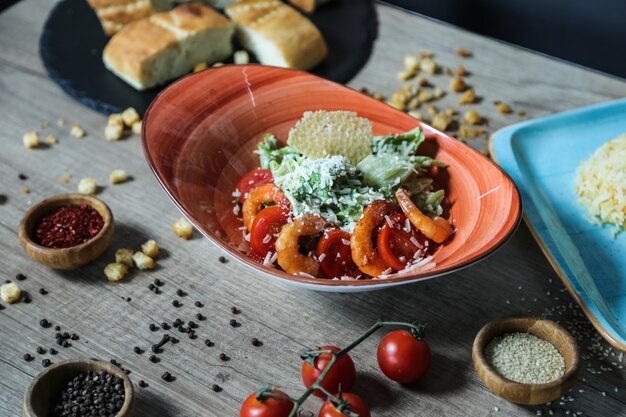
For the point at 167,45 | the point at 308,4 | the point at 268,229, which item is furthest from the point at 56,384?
the point at 308,4

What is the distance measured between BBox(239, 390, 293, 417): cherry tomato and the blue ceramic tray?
798mm

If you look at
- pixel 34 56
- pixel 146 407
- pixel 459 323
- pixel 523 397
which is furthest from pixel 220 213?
pixel 34 56

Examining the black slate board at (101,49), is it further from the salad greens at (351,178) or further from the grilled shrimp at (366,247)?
the grilled shrimp at (366,247)

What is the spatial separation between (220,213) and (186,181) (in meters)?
0.13

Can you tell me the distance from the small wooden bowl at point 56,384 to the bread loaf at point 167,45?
1342mm

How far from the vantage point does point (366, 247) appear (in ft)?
6.11

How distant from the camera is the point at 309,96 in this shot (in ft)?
7.54

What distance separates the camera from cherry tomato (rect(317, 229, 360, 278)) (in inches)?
74.4

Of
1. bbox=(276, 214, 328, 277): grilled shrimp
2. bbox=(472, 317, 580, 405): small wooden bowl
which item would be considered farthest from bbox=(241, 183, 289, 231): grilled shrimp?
bbox=(472, 317, 580, 405): small wooden bowl

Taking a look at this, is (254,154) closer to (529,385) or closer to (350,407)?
(350,407)

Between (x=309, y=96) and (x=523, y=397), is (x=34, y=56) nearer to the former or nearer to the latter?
(x=309, y=96)

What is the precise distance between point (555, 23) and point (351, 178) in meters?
2.20

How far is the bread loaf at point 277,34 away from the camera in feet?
9.43

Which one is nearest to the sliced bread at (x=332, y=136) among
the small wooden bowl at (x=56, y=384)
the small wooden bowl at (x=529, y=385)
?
the small wooden bowl at (x=529, y=385)
